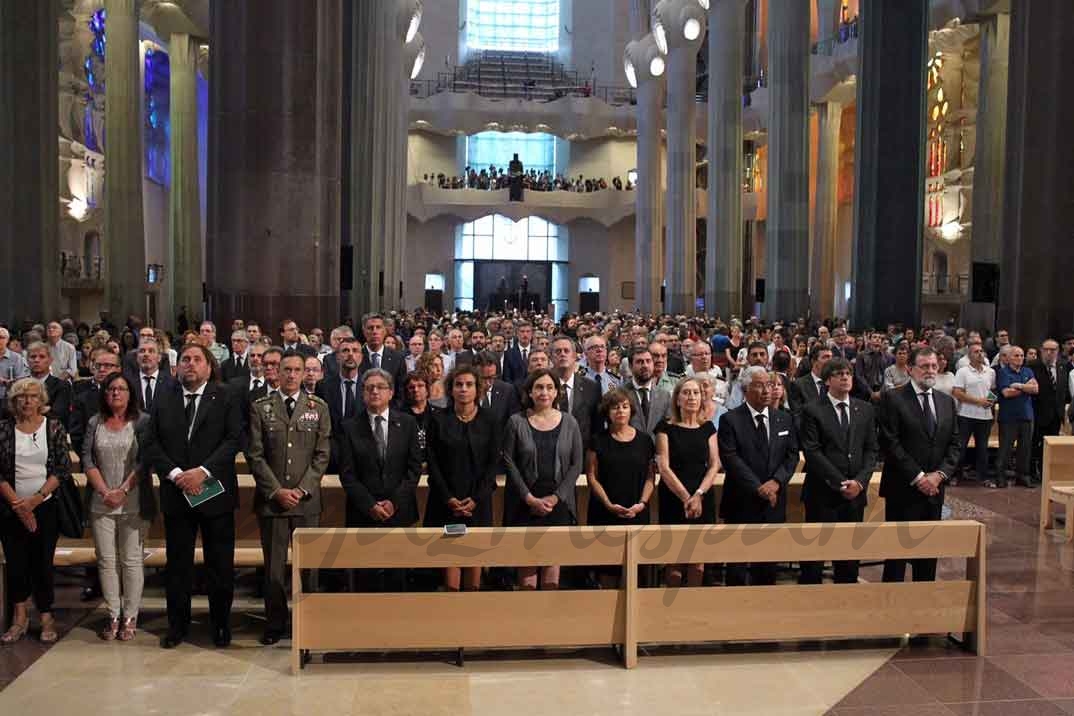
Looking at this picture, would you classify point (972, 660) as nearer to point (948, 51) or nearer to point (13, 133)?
point (13, 133)

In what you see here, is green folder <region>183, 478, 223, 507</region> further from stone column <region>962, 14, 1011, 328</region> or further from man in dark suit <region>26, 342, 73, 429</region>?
stone column <region>962, 14, 1011, 328</region>

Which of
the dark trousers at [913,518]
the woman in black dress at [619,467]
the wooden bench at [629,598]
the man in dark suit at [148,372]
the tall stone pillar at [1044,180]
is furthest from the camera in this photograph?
the tall stone pillar at [1044,180]

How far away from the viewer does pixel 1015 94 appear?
68.7 ft

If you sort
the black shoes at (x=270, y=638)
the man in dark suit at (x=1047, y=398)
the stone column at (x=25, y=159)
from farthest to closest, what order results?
the stone column at (x=25, y=159) → the man in dark suit at (x=1047, y=398) → the black shoes at (x=270, y=638)

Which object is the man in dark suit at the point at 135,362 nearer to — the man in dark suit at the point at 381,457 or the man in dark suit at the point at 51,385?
the man in dark suit at the point at 51,385

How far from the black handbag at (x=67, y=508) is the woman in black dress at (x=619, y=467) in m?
3.21

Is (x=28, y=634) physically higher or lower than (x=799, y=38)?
lower

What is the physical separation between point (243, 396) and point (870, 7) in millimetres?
22463

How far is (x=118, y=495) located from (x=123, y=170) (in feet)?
84.0

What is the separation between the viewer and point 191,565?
7.35m

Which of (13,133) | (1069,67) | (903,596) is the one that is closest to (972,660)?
(903,596)

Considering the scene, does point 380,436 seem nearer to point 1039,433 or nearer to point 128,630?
point 128,630

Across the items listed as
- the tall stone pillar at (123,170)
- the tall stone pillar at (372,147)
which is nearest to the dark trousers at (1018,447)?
the tall stone pillar at (372,147)

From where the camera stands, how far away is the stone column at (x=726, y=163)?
129 ft
